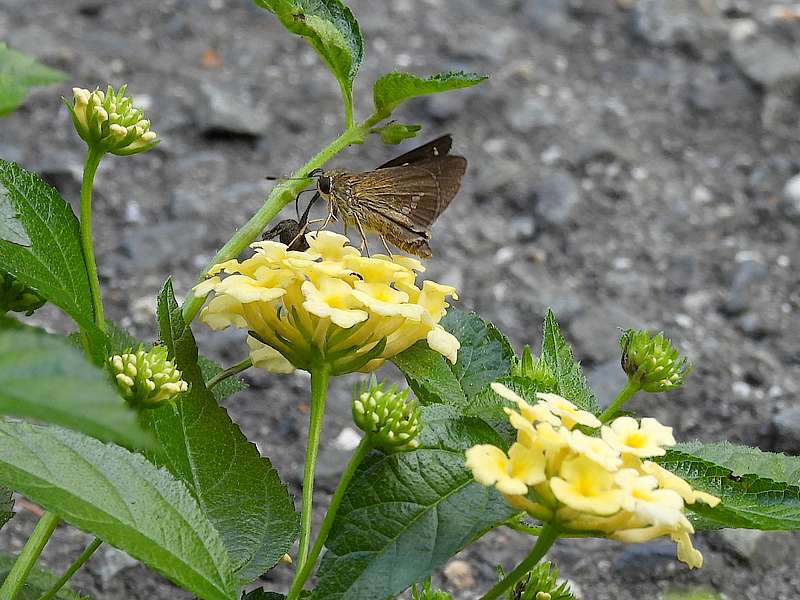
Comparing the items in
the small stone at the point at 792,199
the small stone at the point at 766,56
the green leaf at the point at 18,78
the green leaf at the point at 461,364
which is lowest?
the small stone at the point at 792,199

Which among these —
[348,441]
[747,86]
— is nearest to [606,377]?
[348,441]

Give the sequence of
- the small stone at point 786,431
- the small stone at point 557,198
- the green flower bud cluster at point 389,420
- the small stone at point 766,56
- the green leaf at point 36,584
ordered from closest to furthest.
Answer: the green flower bud cluster at point 389,420, the green leaf at point 36,584, the small stone at point 786,431, the small stone at point 557,198, the small stone at point 766,56

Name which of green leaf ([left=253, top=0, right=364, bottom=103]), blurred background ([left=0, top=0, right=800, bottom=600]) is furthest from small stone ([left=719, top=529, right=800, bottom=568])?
green leaf ([left=253, top=0, right=364, bottom=103])

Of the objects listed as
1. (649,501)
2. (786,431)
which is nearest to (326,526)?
Answer: (649,501)

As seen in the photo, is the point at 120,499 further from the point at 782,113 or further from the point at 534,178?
the point at 782,113

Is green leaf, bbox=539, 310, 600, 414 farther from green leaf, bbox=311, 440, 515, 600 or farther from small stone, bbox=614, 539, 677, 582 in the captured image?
small stone, bbox=614, 539, 677, 582

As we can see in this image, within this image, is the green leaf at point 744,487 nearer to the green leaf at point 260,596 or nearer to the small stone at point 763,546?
the green leaf at point 260,596

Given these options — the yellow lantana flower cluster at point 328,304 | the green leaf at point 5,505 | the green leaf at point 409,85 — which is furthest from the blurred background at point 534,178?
the green leaf at point 409,85
